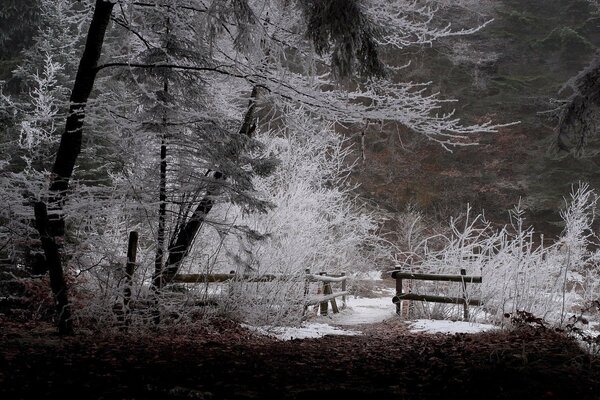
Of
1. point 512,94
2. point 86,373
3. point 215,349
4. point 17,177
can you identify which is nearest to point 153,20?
point 17,177

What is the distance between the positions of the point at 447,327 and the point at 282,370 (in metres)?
5.20

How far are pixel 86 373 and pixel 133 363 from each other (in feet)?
1.50

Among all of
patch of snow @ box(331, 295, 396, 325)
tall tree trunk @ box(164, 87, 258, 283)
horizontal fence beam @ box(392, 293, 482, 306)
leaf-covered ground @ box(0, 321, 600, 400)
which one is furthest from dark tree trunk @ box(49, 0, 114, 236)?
patch of snow @ box(331, 295, 396, 325)

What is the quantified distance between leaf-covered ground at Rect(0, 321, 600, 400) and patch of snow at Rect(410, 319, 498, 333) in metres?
2.66

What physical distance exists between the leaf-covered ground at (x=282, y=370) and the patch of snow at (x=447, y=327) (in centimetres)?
266

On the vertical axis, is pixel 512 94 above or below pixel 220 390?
above

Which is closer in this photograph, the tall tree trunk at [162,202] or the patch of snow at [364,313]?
the tall tree trunk at [162,202]

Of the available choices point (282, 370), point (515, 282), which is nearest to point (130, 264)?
point (282, 370)

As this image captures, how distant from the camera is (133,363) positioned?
362 cm

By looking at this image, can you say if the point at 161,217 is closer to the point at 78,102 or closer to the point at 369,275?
the point at 78,102

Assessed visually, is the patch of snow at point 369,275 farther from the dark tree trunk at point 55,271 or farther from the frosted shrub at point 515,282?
the dark tree trunk at point 55,271

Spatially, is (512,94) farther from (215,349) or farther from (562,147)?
(215,349)

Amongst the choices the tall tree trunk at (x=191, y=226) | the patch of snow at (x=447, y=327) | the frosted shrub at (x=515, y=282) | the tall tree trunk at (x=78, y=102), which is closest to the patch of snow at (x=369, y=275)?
the frosted shrub at (x=515, y=282)

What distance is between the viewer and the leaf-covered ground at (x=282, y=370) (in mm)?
2861
